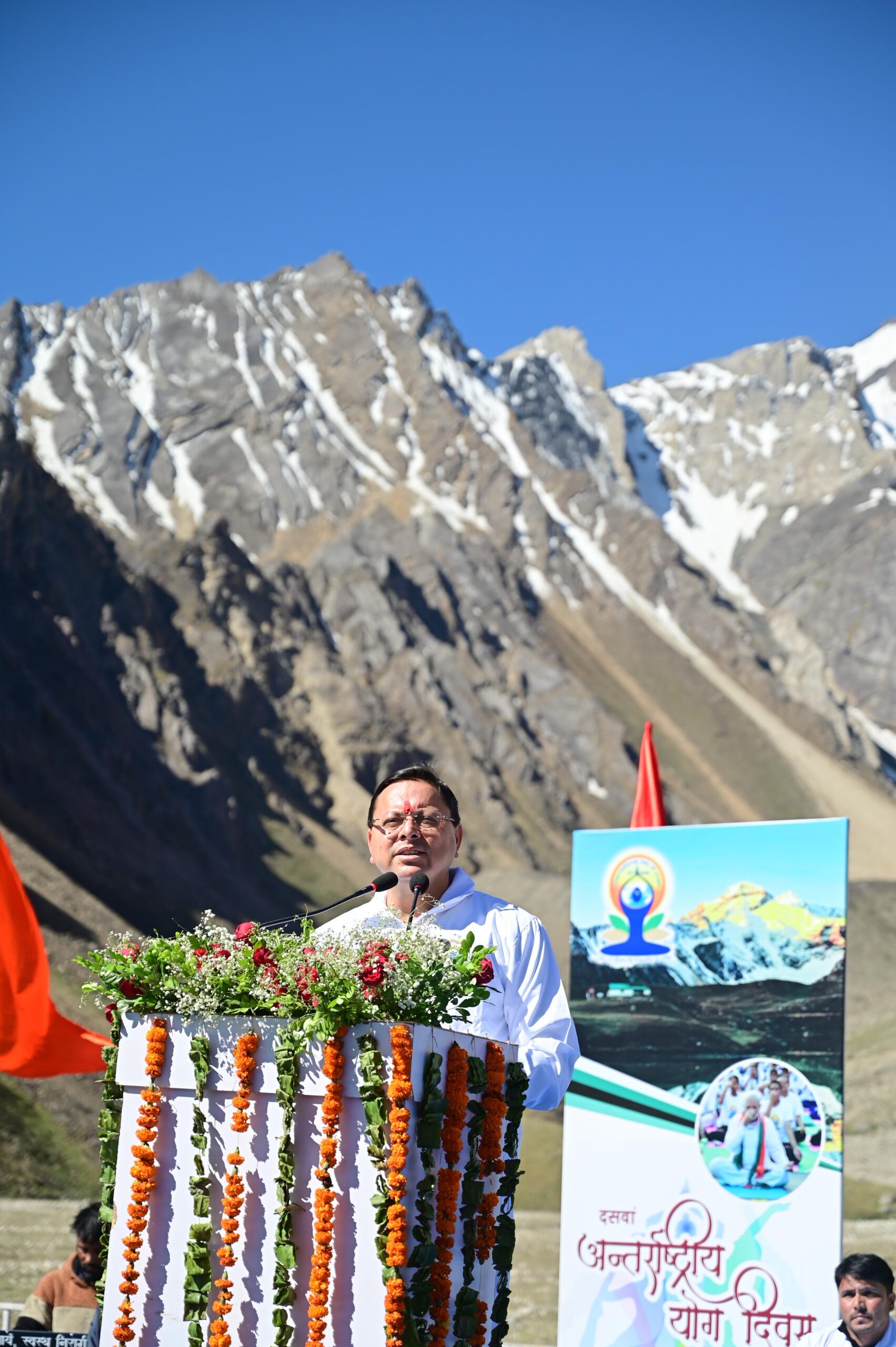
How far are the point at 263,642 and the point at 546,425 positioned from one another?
8472cm

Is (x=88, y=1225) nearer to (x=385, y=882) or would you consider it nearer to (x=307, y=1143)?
(x=385, y=882)

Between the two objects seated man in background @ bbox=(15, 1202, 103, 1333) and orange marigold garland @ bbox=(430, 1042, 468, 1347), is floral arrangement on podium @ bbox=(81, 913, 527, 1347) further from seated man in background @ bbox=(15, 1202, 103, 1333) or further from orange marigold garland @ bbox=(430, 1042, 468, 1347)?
seated man in background @ bbox=(15, 1202, 103, 1333)

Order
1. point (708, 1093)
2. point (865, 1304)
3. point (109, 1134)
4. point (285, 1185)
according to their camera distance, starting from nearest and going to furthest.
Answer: point (285, 1185) < point (109, 1134) < point (865, 1304) < point (708, 1093)

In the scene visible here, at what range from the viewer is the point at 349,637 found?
85.9 m

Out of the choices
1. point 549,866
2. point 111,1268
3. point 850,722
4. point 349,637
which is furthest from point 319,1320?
point 850,722

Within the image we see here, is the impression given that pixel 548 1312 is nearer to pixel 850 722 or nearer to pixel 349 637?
pixel 349 637

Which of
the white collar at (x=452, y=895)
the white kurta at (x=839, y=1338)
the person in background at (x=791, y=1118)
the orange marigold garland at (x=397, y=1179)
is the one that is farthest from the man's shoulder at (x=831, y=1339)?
the orange marigold garland at (x=397, y=1179)

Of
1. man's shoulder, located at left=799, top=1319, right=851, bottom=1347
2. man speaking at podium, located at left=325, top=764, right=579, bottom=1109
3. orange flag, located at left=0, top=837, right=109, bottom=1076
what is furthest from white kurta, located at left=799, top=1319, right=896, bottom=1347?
orange flag, located at left=0, top=837, right=109, bottom=1076

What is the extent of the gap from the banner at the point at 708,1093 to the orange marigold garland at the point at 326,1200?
5.21 meters

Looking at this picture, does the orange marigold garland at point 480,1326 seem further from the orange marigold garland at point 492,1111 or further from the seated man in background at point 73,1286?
the seated man in background at point 73,1286

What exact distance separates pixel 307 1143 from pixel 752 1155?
561 centimetres

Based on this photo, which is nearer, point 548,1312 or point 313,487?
point 548,1312

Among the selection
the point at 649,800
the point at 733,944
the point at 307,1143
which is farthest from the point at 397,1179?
the point at 649,800

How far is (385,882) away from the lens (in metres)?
4.33
